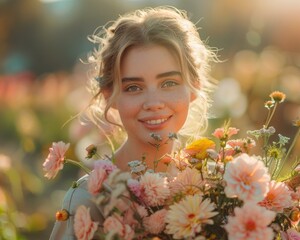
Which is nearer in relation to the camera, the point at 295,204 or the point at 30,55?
the point at 295,204

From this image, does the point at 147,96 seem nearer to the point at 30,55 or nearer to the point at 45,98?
the point at 45,98

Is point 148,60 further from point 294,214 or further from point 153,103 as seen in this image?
point 294,214

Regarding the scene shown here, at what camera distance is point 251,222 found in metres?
1.63

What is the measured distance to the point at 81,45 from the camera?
2019 centimetres

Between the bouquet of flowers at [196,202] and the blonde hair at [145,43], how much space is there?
2.23ft

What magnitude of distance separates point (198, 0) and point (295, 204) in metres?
15.7

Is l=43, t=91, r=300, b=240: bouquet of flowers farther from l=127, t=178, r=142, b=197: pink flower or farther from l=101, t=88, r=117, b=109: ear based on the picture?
l=101, t=88, r=117, b=109: ear

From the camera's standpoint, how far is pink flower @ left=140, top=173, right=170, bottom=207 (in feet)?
5.77

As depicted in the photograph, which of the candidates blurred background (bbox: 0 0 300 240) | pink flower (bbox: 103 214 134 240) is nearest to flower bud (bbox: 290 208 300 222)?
pink flower (bbox: 103 214 134 240)

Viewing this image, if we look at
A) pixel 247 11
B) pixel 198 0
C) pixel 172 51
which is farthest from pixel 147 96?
pixel 198 0

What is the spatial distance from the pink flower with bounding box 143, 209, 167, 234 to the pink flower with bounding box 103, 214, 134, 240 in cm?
8

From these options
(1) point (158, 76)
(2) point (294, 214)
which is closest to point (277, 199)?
(2) point (294, 214)

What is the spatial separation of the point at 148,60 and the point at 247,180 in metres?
0.92

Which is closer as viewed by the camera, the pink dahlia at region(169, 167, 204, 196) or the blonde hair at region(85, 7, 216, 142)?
the pink dahlia at region(169, 167, 204, 196)
